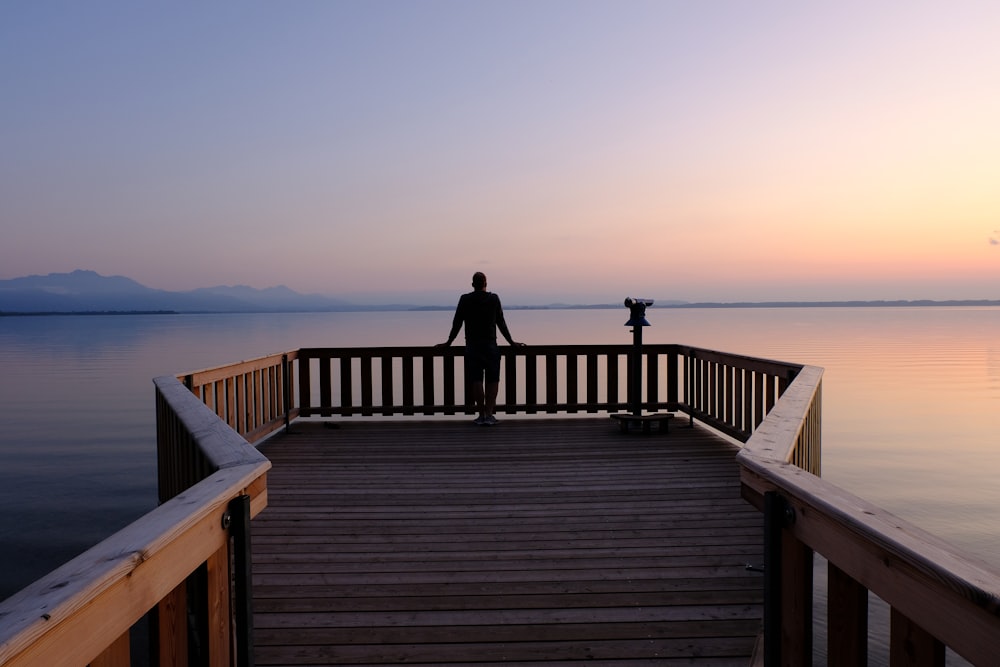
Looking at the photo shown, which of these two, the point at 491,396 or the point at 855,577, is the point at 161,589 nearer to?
the point at 855,577

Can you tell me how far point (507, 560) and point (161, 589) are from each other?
260 cm

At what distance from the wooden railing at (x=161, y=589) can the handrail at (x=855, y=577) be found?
142 cm

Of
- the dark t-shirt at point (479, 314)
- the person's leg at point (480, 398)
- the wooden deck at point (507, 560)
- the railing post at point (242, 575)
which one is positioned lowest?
the wooden deck at point (507, 560)

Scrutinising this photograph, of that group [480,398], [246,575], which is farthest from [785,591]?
[480,398]

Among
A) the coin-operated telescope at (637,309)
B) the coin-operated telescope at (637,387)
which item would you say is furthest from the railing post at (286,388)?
the coin-operated telescope at (637,309)

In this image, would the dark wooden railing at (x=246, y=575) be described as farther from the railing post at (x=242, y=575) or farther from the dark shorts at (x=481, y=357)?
the dark shorts at (x=481, y=357)

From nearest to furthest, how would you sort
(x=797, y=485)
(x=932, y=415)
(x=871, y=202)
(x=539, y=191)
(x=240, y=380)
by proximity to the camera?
1. (x=797, y=485)
2. (x=240, y=380)
3. (x=932, y=415)
4. (x=539, y=191)
5. (x=871, y=202)

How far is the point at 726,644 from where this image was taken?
2.85 metres

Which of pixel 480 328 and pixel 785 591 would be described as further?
pixel 480 328

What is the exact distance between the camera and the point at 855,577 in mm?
1402

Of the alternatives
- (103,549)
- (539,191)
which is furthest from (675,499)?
(539,191)

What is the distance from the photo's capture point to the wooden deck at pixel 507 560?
2895 mm

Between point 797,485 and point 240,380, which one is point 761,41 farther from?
point 797,485

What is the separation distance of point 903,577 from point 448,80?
47.8 feet
